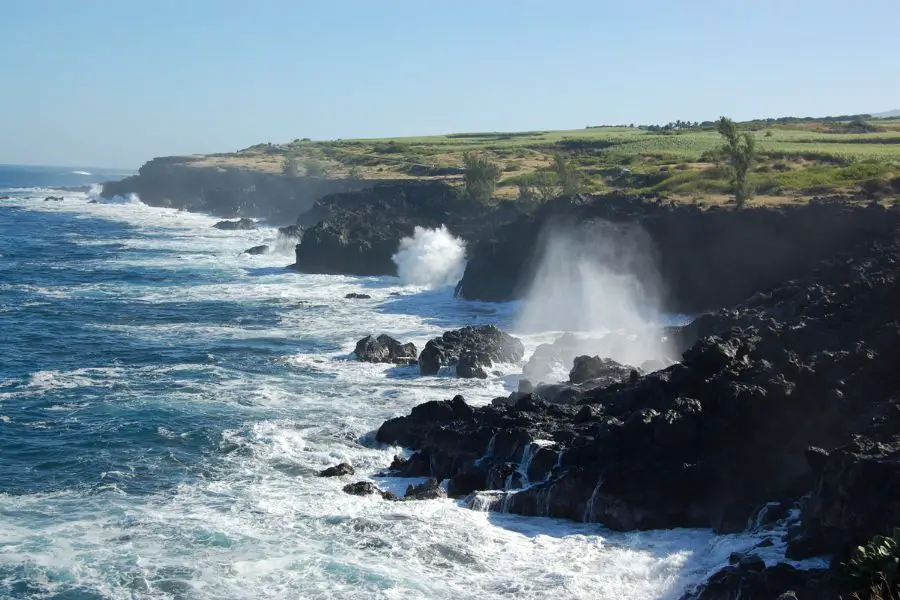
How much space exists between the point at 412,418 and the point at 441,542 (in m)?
9.34

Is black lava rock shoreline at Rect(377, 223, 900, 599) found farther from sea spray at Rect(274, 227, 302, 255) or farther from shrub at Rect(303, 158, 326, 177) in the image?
shrub at Rect(303, 158, 326, 177)

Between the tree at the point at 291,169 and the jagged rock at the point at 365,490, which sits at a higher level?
the tree at the point at 291,169

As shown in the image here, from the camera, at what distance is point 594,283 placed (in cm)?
6119

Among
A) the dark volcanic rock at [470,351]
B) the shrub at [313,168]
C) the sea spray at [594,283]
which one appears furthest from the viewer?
the shrub at [313,168]

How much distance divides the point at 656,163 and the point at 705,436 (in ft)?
233

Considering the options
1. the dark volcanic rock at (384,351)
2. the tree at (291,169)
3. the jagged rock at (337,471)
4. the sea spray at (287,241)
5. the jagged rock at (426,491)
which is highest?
the tree at (291,169)

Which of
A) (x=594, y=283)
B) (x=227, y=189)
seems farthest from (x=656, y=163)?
(x=227, y=189)

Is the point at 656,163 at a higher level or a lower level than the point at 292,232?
higher

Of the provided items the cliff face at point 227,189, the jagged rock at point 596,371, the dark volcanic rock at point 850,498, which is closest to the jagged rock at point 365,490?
the dark volcanic rock at point 850,498

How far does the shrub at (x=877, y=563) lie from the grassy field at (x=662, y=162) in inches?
1804

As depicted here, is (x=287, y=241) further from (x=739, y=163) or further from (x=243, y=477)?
(x=243, y=477)

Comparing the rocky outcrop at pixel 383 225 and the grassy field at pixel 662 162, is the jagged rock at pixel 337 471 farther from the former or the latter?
the rocky outcrop at pixel 383 225

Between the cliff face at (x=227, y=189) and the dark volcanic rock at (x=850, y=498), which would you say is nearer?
the dark volcanic rock at (x=850, y=498)

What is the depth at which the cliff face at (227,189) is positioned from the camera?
13238 centimetres
